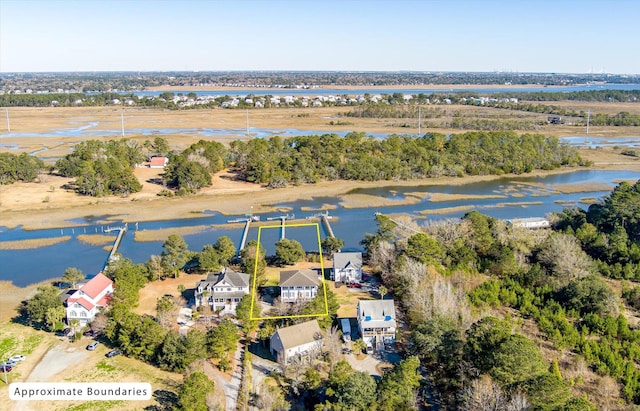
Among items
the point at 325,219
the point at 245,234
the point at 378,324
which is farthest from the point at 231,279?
the point at 325,219

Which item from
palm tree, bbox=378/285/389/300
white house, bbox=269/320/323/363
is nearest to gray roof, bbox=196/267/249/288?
white house, bbox=269/320/323/363

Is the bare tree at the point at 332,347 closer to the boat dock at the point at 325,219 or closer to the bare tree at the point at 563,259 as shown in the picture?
the bare tree at the point at 563,259

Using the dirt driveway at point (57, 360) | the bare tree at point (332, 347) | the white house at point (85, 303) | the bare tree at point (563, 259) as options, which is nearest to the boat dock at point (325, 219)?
the bare tree at point (563, 259)

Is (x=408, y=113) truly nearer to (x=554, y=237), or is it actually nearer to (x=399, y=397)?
(x=554, y=237)

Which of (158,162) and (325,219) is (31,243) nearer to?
(325,219)

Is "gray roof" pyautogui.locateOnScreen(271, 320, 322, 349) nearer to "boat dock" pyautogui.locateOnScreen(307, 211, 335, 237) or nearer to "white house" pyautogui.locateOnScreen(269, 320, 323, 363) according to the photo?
"white house" pyautogui.locateOnScreen(269, 320, 323, 363)
